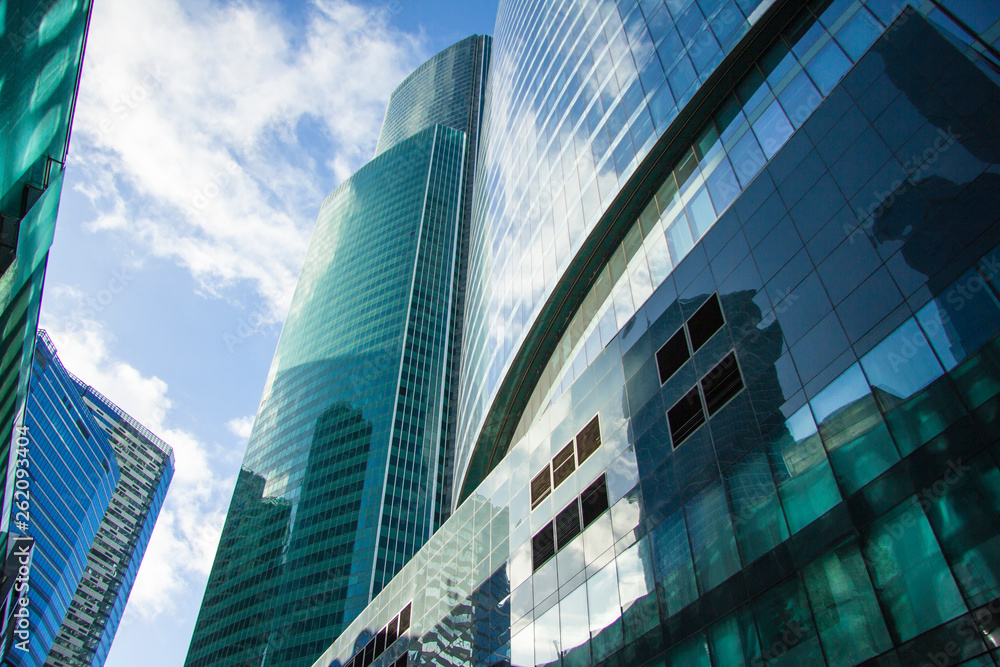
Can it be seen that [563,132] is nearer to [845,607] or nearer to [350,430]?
[845,607]

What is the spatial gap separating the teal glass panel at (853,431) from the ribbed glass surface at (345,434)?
100m

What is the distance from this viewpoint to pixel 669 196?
2858cm

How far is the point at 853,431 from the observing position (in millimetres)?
15367

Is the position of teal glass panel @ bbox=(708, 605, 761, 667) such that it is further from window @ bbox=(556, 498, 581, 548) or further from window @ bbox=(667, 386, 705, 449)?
window @ bbox=(556, 498, 581, 548)

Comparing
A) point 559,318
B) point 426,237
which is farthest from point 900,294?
point 426,237

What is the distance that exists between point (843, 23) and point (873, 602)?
1863 centimetres

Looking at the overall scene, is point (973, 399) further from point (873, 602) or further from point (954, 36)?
Answer: point (954, 36)

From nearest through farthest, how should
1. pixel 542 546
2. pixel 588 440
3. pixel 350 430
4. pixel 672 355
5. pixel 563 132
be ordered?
pixel 672 355 → pixel 588 440 → pixel 542 546 → pixel 563 132 → pixel 350 430

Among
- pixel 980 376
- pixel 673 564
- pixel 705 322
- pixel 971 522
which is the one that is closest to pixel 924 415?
pixel 980 376

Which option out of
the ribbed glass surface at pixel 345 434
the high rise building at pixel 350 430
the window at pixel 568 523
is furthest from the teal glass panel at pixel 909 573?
the ribbed glass surface at pixel 345 434

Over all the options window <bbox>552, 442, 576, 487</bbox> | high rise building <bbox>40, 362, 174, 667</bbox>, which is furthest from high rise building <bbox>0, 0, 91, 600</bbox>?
high rise building <bbox>40, 362, 174, 667</bbox>

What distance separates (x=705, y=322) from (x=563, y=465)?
31.5 ft

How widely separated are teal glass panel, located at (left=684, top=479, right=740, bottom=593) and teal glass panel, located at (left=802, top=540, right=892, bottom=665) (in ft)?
8.76

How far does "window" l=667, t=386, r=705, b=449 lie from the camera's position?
822 inches
